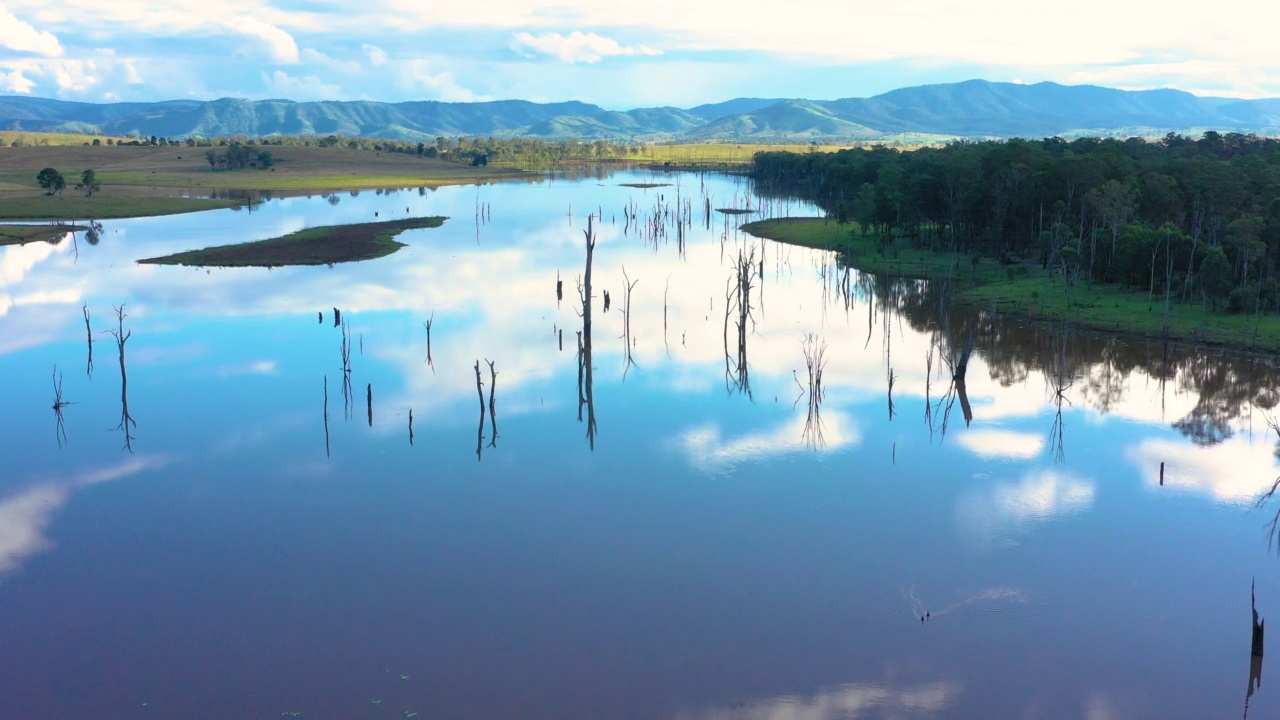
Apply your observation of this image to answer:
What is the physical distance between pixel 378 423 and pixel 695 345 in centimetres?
1288

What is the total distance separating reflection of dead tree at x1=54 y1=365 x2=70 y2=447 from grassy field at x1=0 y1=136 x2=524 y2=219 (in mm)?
48213

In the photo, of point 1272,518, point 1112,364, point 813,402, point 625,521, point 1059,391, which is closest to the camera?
point 625,521

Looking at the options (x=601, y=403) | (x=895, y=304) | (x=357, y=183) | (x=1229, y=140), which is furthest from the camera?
(x=357, y=183)

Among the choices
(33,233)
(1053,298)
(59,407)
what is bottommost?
(59,407)

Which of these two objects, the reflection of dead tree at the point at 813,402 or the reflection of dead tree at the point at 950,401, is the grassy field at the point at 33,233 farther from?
the reflection of dead tree at the point at 950,401

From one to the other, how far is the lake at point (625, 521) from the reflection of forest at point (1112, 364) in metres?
0.17

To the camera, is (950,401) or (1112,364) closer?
(950,401)

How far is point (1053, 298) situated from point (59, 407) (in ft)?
116

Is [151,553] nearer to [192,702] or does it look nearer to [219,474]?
[219,474]

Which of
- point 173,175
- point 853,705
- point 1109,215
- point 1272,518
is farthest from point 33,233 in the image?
point 1272,518

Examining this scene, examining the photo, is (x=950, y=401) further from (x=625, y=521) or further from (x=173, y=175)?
(x=173, y=175)

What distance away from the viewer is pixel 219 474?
72.8 feet

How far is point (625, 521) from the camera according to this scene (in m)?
19.8

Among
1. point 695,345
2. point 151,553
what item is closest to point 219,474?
point 151,553
